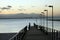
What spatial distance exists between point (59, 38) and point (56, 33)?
61 centimetres

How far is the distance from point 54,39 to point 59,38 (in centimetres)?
116

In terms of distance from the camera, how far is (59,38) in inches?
800

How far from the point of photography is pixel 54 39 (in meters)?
21.4

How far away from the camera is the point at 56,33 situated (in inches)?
808
